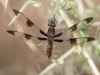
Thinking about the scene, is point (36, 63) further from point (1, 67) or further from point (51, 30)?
point (51, 30)

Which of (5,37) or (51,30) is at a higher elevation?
(5,37)

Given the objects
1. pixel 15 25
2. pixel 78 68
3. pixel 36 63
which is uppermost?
pixel 15 25

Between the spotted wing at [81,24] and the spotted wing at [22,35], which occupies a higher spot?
the spotted wing at [22,35]

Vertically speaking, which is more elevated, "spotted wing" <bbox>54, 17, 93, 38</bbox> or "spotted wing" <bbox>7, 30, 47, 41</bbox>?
"spotted wing" <bbox>7, 30, 47, 41</bbox>

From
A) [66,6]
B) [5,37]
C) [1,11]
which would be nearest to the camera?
[66,6]

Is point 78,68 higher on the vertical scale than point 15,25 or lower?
lower

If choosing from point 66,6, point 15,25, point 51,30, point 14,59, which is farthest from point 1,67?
point 66,6

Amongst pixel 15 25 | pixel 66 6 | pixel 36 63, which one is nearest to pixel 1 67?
pixel 36 63

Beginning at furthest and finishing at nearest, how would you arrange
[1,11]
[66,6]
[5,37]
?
[5,37] → [1,11] → [66,6]

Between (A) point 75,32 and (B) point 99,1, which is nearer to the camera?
(A) point 75,32

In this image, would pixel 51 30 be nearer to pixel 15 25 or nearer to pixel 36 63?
pixel 15 25
